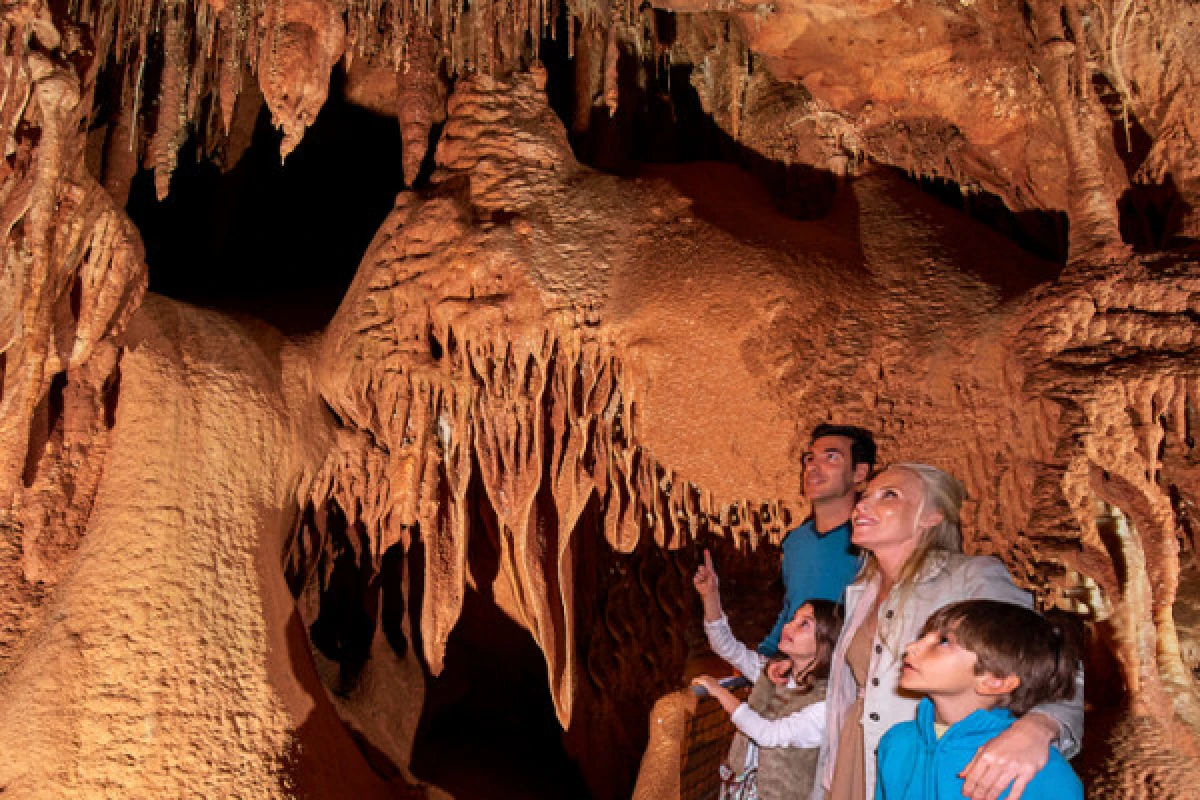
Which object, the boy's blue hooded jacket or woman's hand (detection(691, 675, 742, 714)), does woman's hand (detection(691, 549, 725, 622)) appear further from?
the boy's blue hooded jacket

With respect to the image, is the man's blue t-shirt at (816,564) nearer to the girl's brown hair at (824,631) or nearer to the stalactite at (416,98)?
the girl's brown hair at (824,631)

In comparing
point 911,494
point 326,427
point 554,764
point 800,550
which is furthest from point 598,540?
point 911,494

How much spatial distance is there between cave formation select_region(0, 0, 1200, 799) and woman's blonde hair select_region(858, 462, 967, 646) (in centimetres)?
150

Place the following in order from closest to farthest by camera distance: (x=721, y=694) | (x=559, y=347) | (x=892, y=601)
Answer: (x=892, y=601) → (x=721, y=694) → (x=559, y=347)

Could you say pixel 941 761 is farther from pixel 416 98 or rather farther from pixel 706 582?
pixel 416 98

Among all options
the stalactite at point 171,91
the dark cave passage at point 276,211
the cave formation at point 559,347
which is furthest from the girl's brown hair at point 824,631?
the dark cave passage at point 276,211

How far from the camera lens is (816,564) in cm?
351

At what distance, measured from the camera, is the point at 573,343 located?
17.0 feet

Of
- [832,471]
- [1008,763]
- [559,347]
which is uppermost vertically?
[559,347]

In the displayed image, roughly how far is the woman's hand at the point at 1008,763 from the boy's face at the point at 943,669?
0.44ft

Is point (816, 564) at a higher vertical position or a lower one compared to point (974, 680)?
higher

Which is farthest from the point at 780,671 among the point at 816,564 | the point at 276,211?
the point at 276,211

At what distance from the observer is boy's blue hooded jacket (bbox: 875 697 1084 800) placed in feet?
6.96

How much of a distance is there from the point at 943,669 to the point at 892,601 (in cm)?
31
